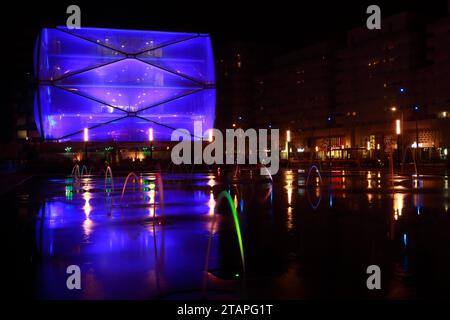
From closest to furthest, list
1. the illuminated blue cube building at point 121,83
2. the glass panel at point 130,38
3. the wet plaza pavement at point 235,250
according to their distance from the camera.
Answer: the wet plaza pavement at point 235,250 → the illuminated blue cube building at point 121,83 → the glass panel at point 130,38

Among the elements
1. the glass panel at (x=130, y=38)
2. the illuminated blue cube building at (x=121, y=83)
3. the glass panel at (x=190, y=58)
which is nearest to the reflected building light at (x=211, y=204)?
the illuminated blue cube building at (x=121, y=83)

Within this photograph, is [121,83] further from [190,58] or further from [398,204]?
[398,204]

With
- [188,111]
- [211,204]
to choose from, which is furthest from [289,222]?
[188,111]

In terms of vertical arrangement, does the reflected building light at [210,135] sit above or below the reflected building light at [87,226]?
above

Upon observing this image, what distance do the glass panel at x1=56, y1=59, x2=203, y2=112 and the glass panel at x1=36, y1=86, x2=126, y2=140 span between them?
3.93 feet

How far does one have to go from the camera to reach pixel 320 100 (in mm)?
103875

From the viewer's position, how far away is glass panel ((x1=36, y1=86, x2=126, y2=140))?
72.7 meters

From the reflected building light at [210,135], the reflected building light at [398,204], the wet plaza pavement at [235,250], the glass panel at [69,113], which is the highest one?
the glass panel at [69,113]

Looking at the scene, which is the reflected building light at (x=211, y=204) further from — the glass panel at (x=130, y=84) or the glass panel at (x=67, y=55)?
the glass panel at (x=67, y=55)

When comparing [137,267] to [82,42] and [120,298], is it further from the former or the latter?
[82,42]

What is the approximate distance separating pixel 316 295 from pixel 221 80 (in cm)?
13435

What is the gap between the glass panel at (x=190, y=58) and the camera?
77269 mm

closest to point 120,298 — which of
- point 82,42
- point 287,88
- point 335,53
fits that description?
point 82,42

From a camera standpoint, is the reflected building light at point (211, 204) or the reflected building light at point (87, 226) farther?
the reflected building light at point (211, 204)
